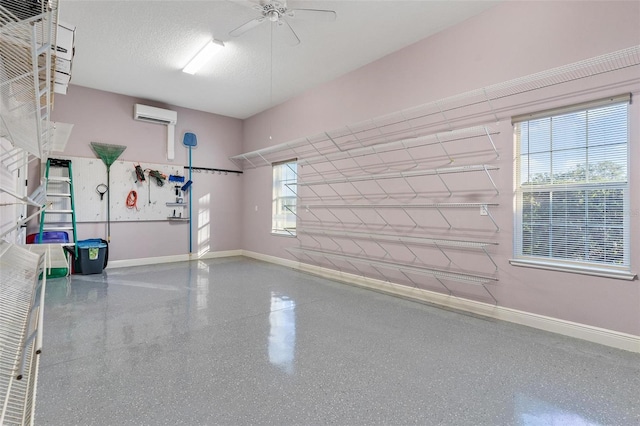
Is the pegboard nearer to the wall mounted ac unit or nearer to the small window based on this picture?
the wall mounted ac unit

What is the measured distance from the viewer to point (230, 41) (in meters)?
3.80

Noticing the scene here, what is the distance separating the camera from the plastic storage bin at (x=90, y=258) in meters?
4.91

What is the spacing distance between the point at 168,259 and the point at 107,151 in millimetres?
2210

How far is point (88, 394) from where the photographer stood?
1.81 meters

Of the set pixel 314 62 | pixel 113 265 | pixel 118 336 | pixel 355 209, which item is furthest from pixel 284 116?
pixel 118 336

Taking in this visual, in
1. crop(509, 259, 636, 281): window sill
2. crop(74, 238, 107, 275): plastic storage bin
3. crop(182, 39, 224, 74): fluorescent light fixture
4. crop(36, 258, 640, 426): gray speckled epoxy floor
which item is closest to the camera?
crop(36, 258, 640, 426): gray speckled epoxy floor

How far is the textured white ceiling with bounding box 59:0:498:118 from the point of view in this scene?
320 cm

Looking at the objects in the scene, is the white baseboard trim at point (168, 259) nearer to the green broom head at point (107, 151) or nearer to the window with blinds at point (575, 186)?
the green broom head at point (107, 151)

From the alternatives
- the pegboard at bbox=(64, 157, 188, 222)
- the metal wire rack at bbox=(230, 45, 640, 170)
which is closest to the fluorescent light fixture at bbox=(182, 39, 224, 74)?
the metal wire rack at bbox=(230, 45, 640, 170)

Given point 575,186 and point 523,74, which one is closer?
point 575,186

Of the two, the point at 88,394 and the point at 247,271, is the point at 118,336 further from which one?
→ the point at 247,271

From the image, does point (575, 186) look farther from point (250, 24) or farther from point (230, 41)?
point (230, 41)

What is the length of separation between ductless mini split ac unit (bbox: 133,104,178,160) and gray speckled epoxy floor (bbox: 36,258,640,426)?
3.37m

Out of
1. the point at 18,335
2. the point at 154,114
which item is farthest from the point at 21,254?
the point at 154,114
